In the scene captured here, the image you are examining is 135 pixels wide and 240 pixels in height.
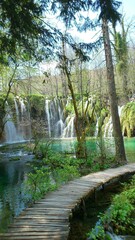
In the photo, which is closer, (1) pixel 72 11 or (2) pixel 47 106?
(1) pixel 72 11

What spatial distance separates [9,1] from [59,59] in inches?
67.2

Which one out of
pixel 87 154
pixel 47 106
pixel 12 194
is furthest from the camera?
pixel 47 106

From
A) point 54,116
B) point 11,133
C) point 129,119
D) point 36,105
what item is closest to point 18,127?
point 11,133

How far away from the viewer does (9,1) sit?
4.47 m

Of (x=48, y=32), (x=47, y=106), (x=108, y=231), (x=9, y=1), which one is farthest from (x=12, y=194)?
(x=47, y=106)

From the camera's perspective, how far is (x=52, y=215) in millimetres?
5195

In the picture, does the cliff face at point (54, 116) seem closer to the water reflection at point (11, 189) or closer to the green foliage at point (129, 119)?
the green foliage at point (129, 119)

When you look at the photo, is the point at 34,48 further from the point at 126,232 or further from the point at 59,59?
the point at 126,232

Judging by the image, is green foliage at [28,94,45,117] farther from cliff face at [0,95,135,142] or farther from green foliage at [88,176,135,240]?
green foliage at [88,176,135,240]

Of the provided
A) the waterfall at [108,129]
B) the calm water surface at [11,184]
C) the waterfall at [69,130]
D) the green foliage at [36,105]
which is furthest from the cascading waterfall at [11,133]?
the calm water surface at [11,184]

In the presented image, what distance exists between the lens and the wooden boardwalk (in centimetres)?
429

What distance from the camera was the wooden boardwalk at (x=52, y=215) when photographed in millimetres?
4289

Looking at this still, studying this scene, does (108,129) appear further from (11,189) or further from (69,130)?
(11,189)

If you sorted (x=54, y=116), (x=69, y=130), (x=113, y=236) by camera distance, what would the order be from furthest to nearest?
(x=54, y=116), (x=69, y=130), (x=113, y=236)
